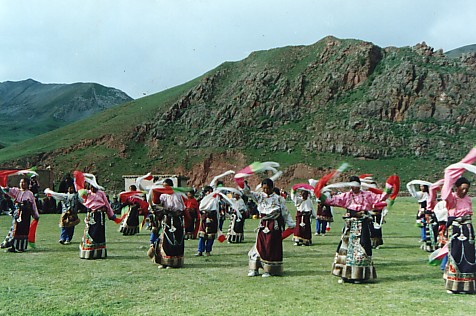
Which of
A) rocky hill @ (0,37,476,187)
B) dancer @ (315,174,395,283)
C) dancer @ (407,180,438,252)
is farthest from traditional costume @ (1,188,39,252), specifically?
rocky hill @ (0,37,476,187)

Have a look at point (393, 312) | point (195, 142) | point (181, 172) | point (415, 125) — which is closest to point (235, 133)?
point (195, 142)

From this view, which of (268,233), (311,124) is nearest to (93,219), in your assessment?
(268,233)

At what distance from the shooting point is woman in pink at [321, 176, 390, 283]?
927cm

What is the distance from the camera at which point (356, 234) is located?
938 cm

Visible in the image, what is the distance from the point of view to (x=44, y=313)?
7.06 m

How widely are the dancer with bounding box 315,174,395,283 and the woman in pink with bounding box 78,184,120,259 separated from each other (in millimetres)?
5809

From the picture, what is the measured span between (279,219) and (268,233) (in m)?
0.39

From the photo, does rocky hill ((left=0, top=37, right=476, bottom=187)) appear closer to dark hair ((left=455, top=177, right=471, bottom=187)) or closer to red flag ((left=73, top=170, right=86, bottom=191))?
red flag ((left=73, top=170, right=86, bottom=191))

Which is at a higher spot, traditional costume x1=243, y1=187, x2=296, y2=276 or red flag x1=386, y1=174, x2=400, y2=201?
red flag x1=386, y1=174, x2=400, y2=201

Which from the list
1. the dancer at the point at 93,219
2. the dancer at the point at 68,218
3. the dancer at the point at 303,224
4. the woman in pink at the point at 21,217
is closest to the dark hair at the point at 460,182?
the dancer at the point at 303,224

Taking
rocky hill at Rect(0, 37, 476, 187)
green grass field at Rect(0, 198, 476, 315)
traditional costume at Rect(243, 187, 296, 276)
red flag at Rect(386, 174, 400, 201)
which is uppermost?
rocky hill at Rect(0, 37, 476, 187)

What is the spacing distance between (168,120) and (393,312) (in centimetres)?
8277

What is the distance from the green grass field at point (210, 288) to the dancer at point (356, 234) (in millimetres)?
267

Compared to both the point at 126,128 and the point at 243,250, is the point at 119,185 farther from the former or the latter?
the point at 243,250
